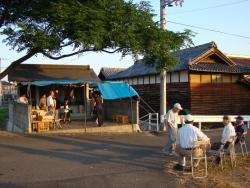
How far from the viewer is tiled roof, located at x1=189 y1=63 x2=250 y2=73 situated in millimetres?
23641

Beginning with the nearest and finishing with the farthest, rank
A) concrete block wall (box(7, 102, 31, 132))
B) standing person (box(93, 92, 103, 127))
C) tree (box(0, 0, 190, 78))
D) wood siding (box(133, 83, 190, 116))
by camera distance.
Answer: tree (box(0, 0, 190, 78))
concrete block wall (box(7, 102, 31, 132))
standing person (box(93, 92, 103, 127))
wood siding (box(133, 83, 190, 116))

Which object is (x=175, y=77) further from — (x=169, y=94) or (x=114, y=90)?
(x=114, y=90)

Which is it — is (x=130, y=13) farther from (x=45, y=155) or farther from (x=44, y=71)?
(x=44, y=71)

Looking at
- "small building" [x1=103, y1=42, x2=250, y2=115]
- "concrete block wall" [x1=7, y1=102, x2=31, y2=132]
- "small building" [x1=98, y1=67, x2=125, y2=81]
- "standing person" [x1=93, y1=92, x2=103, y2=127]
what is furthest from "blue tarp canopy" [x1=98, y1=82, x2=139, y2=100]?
"small building" [x1=98, y1=67, x2=125, y2=81]

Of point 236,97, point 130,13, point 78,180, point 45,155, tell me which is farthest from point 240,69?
point 78,180

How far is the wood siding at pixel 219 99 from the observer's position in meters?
24.5

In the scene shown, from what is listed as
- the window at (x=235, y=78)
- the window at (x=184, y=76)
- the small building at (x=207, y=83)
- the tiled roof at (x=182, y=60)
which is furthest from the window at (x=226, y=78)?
the window at (x=184, y=76)

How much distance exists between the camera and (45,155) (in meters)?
12.1

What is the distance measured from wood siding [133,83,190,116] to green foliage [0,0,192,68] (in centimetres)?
829

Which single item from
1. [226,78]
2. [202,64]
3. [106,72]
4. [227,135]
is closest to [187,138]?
[227,135]

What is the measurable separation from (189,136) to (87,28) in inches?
248

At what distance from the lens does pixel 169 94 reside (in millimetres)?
26031

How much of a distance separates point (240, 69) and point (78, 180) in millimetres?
18849

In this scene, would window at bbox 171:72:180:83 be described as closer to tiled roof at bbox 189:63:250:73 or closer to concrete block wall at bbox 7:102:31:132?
tiled roof at bbox 189:63:250:73
